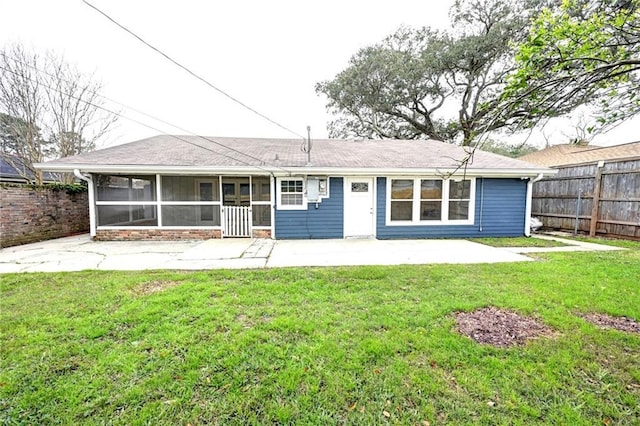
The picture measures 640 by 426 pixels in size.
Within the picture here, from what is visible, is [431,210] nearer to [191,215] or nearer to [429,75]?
[191,215]

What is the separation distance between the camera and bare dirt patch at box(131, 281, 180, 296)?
11.7ft

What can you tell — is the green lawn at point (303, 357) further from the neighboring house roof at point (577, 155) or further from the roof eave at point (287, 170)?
the neighboring house roof at point (577, 155)

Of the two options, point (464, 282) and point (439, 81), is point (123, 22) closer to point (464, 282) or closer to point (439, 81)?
point (464, 282)

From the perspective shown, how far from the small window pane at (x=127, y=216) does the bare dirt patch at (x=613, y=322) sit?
890 cm

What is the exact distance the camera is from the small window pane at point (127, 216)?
7536 millimetres

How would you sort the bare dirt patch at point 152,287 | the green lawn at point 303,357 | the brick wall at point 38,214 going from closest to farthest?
1. the green lawn at point 303,357
2. the bare dirt patch at point 152,287
3. the brick wall at point 38,214

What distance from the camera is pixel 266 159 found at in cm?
818

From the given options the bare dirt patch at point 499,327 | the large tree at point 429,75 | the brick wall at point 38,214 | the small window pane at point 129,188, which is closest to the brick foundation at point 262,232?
the small window pane at point 129,188

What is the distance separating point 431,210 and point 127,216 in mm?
8721

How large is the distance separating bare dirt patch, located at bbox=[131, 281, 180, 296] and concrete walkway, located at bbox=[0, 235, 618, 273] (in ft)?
2.88

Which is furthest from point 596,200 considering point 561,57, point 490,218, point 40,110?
point 40,110

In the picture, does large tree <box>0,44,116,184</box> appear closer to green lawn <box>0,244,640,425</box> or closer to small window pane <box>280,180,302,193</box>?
small window pane <box>280,180,302,193</box>

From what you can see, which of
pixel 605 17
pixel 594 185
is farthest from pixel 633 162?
pixel 605 17

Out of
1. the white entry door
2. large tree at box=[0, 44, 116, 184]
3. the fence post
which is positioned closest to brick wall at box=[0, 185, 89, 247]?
large tree at box=[0, 44, 116, 184]
